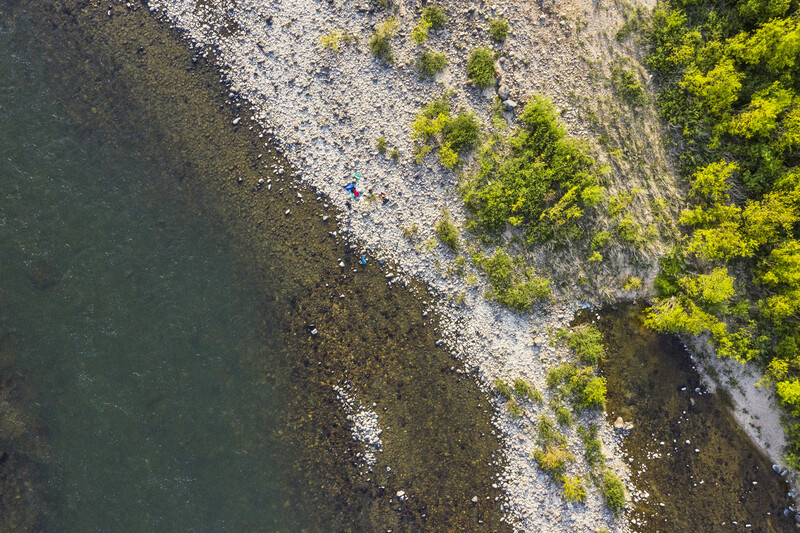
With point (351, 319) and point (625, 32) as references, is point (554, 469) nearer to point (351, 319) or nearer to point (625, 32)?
point (351, 319)

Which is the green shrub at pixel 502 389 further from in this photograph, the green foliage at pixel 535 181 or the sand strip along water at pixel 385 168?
the green foliage at pixel 535 181

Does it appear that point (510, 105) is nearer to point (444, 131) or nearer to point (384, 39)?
point (444, 131)

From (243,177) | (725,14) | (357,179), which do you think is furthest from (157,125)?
(725,14)

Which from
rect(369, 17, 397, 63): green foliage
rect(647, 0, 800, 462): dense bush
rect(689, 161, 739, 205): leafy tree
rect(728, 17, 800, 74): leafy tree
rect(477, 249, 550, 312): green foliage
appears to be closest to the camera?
rect(728, 17, 800, 74): leafy tree

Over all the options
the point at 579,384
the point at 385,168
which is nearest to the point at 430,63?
the point at 385,168

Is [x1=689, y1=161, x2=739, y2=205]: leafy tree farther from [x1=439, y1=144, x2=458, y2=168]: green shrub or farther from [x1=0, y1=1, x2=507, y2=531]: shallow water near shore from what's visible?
[x1=0, y1=1, x2=507, y2=531]: shallow water near shore

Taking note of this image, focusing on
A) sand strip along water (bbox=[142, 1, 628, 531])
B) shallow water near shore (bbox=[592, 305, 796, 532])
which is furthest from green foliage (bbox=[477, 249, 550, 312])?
shallow water near shore (bbox=[592, 305, 796, 532])
